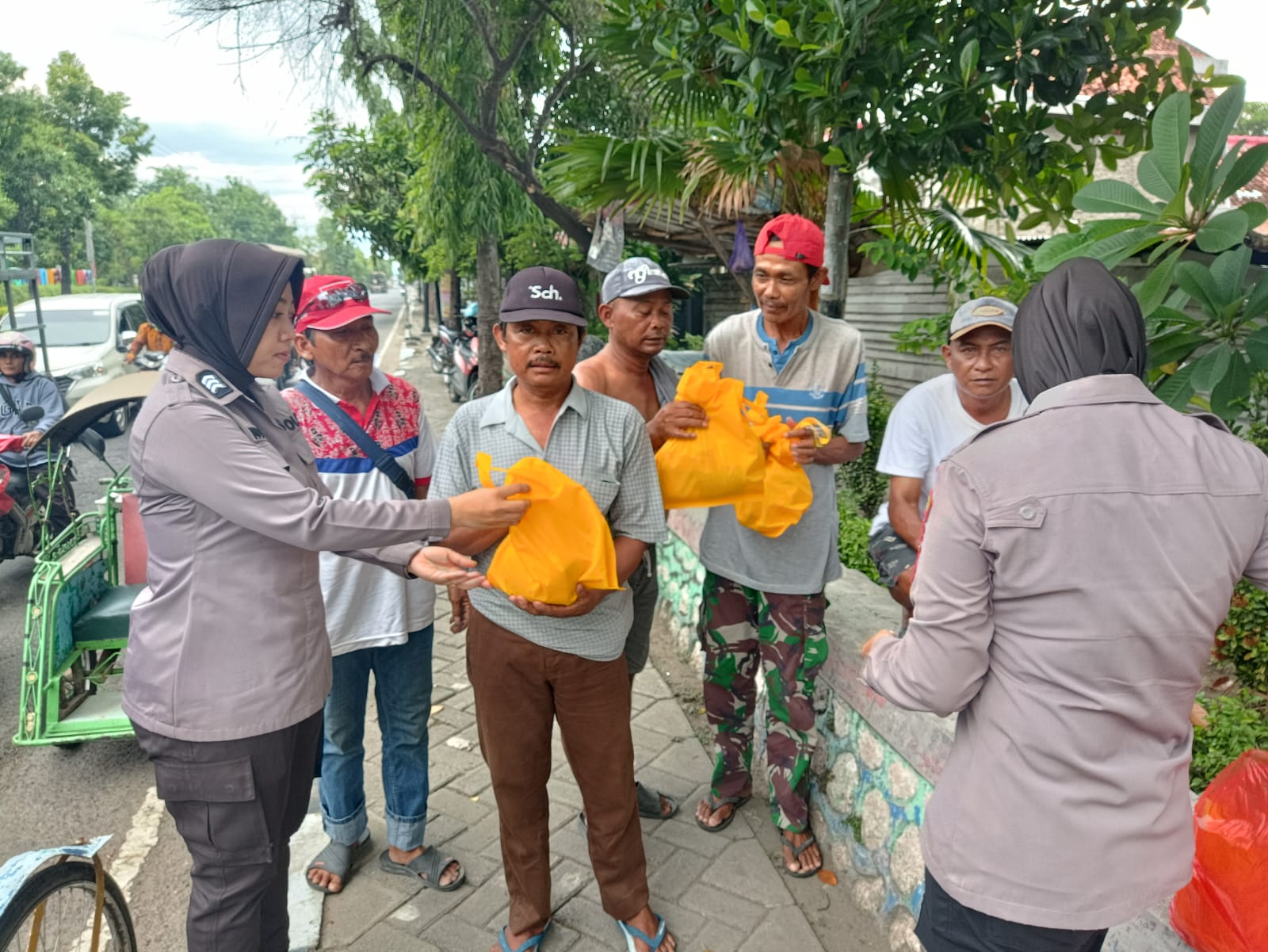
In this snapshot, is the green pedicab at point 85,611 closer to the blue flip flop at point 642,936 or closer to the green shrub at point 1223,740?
the blue flip flop at point 642,936

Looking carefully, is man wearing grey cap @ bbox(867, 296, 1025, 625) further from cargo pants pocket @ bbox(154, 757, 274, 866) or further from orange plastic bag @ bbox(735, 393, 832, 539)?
cargo pants pocket @ bbox(154, 757, 274, 866)

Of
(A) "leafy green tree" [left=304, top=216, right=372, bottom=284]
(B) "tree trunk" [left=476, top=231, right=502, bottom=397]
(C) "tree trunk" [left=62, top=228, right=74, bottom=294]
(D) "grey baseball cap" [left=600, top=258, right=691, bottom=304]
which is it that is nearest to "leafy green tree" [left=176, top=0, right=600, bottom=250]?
(B) "tree trunk" [left=476, top=231, right=502, bottom=397]

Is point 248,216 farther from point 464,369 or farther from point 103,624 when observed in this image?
point 103,624

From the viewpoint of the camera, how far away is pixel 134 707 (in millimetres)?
1982

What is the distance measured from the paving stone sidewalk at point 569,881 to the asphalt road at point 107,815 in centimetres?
49

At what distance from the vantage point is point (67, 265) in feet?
129

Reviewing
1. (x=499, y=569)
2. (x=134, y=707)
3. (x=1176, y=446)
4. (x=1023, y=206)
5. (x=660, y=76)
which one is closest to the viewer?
(x=1176, y=446)

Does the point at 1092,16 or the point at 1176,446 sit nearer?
the point at 1176,446

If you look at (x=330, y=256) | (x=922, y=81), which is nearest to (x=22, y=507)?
(x=922, y=81)

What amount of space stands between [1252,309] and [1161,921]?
4.58 ft

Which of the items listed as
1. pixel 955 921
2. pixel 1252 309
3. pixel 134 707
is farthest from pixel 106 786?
pixel 1252 309

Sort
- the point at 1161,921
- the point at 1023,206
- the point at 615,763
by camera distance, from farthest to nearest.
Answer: the point at 1023,206 → the point at 615,763 → the point at 1161,921

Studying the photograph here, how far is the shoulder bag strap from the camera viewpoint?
2705mm

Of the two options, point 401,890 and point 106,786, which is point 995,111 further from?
point 106,786
